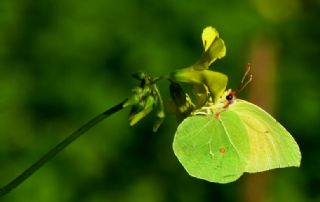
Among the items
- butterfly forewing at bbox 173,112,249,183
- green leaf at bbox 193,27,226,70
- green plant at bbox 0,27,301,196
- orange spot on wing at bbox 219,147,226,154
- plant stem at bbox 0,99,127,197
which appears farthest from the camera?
orange spot on wing at bbox 219,147,226,154

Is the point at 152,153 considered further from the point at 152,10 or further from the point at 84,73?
the point at 152,10

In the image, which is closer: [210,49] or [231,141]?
[210,49]

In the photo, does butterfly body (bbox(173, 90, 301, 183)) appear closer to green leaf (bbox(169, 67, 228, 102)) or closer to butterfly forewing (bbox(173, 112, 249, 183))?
butterfly forewing (bbox(173, 112, 249, 183))

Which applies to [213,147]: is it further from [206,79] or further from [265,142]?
[206,79]

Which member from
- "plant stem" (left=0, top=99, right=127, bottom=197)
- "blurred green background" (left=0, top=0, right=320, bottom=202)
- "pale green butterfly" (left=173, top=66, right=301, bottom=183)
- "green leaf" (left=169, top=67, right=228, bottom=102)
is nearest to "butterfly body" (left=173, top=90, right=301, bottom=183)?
"pale green butterfly" (left=173, top=66, right=301, bottom=183)

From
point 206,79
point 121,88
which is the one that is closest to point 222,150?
point 206,79

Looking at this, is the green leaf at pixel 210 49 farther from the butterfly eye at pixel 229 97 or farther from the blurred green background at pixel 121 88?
the blurred green background at pixel 121 88

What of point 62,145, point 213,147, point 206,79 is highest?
point 62,145

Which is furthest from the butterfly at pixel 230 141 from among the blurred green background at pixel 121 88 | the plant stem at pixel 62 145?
the blurred green background at pixel 121 88
